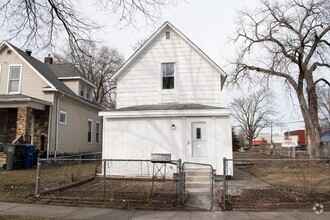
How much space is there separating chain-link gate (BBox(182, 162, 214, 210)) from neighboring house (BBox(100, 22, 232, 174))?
83cm

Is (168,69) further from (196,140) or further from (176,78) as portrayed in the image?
(196,140)

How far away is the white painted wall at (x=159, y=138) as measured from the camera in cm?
1293

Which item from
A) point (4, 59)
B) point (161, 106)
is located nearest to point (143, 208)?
point (161, 106)

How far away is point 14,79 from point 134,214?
1610 cm

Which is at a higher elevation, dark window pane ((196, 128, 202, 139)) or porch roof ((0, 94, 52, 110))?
porch roof ((0, 94, 52, 110))

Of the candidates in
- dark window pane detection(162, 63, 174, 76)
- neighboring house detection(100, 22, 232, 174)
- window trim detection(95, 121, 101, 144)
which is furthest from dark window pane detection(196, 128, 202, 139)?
window trim detection(95, 121, 101, 144)

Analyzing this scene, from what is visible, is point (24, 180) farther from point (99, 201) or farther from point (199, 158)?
point (199, 158)

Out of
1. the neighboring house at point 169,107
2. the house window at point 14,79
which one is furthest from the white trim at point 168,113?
the house window at point 14,79

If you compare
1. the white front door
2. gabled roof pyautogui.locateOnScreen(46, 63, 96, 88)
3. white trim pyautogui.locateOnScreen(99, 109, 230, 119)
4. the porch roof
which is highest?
gabled roof pyautogui.locateOnScreen(46, 63, 96, 88)

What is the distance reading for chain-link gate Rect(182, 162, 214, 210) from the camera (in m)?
8.03

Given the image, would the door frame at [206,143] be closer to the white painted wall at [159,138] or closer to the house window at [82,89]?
the white painted wall at [159,138]

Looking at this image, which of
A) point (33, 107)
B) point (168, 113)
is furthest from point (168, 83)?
point (33, 107)

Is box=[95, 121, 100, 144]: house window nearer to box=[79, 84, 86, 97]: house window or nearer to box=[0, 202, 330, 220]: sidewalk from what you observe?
box=[79, 84, 86, 97]: house window

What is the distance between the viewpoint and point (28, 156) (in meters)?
15.8
